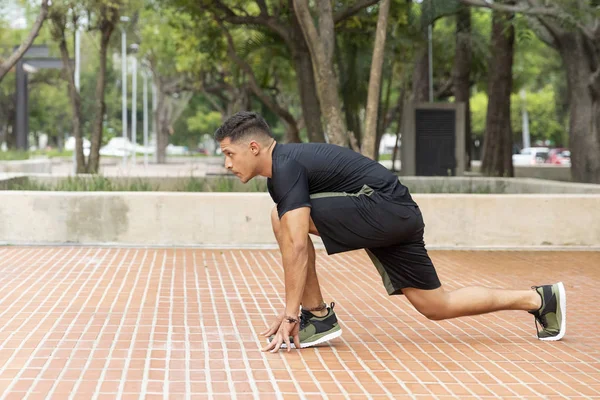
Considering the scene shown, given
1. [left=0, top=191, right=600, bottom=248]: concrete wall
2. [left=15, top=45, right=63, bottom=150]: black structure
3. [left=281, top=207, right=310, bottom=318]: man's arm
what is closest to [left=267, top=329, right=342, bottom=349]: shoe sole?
[left=281, top=207, right=310, bottom=318]: man's arm

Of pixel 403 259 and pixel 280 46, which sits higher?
pixel 280 46

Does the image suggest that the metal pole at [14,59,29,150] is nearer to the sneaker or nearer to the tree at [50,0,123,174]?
the tree at [50,0,123,174]

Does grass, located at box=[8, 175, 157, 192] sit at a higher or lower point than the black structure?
lower

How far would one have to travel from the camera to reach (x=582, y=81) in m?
20.9

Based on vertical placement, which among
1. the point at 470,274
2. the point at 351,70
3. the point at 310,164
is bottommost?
the point at 470,274

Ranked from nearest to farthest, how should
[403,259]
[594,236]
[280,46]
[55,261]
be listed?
[403,259] < [55,261] < [594,236] < [280,46]

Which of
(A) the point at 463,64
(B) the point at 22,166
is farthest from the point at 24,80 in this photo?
(A) the point at 463,64

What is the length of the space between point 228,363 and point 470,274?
513 cm

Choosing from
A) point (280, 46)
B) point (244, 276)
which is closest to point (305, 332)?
point (244, 276)

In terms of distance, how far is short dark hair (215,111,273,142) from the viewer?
630 cm

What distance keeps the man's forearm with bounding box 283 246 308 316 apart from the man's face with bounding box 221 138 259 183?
54 cm

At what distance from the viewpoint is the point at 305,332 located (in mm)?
6613

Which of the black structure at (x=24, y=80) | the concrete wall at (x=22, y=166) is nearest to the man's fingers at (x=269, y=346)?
the concrete wall at (x=22, y=166)

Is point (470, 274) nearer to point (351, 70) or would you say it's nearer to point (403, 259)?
point (403, 259)
